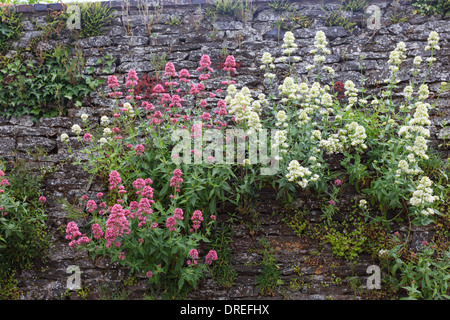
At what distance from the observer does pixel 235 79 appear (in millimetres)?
6785

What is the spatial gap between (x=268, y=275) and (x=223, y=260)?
0.60 metres

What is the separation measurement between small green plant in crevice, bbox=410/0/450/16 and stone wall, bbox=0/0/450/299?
142 millimetres

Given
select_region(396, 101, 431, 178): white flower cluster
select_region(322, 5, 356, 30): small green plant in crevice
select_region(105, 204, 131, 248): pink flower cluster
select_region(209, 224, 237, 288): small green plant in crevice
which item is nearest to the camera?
select_region(105, 204, 131, 248): pink flower cluster

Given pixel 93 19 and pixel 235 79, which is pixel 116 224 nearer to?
pixel 235 79

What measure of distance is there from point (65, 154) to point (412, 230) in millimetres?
5263

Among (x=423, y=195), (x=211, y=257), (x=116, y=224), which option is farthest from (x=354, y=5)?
(x=116, y=224)

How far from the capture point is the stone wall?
472 centimetres

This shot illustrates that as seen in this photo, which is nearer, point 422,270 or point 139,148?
point 422,270

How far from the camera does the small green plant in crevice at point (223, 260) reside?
465 cm

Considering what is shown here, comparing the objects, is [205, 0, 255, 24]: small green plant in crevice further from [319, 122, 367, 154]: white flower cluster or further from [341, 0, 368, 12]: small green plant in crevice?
[319, 122, 367, 154]: white flower cluster

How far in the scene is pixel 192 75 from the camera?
22.4 ft

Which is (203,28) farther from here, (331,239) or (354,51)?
(331,239)

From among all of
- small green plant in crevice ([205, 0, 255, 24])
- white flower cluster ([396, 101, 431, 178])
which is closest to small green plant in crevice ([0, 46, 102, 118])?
small green plant in crevice ([205, 0, 255, 24])

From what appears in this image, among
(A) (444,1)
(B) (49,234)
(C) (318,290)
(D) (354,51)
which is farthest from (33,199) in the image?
(A) (444,1)
